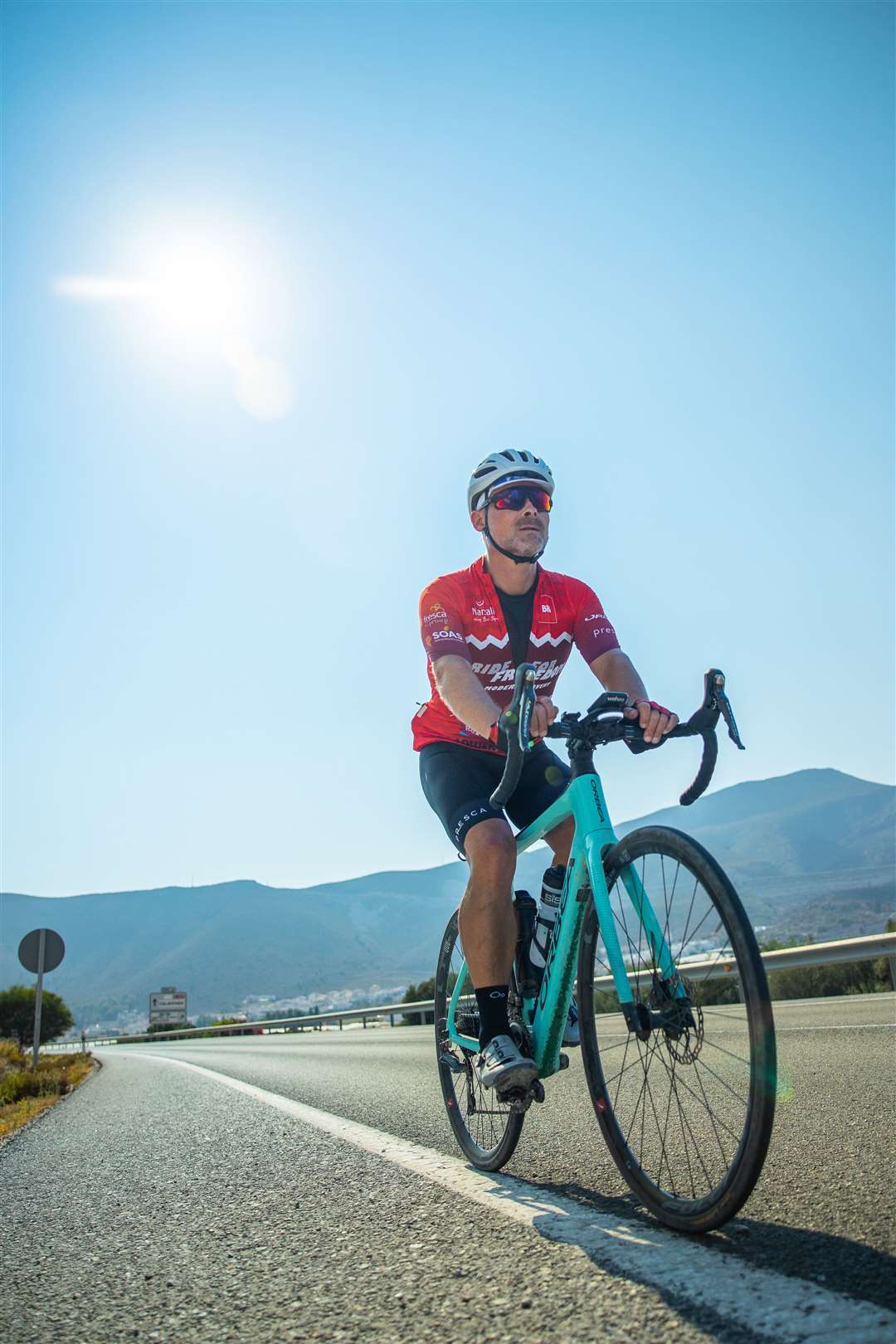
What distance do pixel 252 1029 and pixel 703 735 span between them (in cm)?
4620

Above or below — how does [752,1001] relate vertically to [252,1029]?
above

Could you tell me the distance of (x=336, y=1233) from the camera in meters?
2.36

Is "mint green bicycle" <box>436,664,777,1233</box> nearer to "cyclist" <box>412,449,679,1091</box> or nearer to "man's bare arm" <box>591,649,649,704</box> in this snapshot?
"cyclist" <box>412,449,679,1091</box>

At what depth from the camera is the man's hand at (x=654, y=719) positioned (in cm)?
282

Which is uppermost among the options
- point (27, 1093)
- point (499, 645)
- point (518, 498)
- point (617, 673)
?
point (518, 498)

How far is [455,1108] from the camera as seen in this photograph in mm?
3762

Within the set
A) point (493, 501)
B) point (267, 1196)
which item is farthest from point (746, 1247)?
point (493, 501)

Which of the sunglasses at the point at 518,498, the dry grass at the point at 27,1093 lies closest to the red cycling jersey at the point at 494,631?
the sunglasses at the point at 518,498

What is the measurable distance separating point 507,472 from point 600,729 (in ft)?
4.71

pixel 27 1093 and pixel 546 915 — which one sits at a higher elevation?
pixel 546 915

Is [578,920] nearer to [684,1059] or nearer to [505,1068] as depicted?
[505,1068]

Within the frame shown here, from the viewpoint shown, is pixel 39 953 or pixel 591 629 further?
pixel 39 953

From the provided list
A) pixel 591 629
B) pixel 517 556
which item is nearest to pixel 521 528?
pixel 517 556

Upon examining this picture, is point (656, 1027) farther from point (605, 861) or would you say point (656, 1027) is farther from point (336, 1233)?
point (336, 1233)
